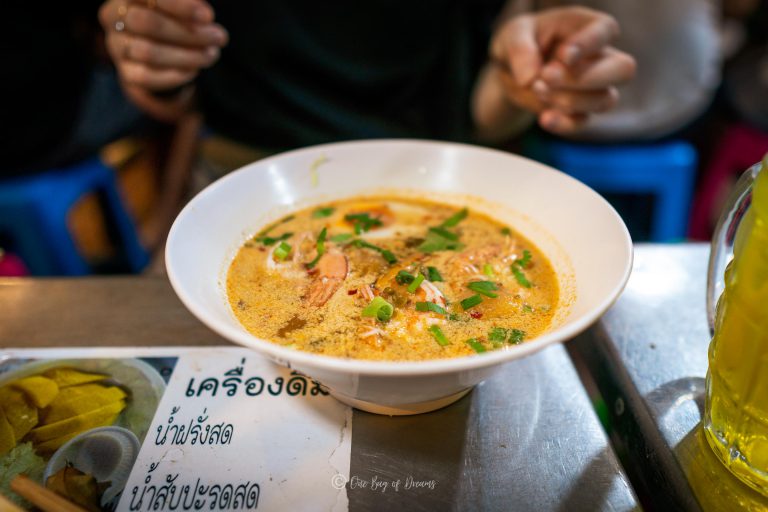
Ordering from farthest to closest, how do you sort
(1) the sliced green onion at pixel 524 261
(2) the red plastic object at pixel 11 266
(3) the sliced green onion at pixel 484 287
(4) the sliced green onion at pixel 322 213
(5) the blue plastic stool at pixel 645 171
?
(5) the blue plastic stool at pixel 645 171
(2) the red plastic object at pixel 11 266
(4) the sliced green onion at pixel 322 213
(1) the sliced green onion at pixel 524 261
(3) the sliced green onion at pixel 484 287

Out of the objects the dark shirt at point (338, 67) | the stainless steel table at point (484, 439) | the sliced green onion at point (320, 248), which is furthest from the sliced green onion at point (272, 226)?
the dark shirt at point (338, 67)

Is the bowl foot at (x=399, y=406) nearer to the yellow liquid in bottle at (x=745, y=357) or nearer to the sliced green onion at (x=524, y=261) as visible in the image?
the sliced green onion at (x=524, y=261)

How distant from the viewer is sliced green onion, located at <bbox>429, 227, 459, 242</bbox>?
1.41 m

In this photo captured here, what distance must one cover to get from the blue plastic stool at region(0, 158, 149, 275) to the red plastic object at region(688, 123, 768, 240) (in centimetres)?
402

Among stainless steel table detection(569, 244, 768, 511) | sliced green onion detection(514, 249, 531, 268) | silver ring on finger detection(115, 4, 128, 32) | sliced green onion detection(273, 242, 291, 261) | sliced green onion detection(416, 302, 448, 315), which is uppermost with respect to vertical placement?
silver ring on finger detection(115, 4, 128, 32)

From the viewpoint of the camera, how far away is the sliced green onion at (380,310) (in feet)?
3.56

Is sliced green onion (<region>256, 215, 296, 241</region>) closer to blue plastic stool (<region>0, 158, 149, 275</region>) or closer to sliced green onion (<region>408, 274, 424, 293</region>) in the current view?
sliced green onion (<region>408, 274, 424, 293</region>)

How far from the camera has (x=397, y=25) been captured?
236 cm

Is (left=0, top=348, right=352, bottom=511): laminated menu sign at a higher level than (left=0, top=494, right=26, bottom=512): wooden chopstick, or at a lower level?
lower

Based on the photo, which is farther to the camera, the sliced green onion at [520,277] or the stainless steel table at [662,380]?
the sliced green onion at [520,277]

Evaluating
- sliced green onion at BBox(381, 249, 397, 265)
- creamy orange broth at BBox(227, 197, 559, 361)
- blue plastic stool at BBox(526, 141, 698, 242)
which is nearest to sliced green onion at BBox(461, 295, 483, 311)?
creamy orange broth at BBox(227, 197, 559, 361)

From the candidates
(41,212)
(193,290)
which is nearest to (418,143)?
(193,290)

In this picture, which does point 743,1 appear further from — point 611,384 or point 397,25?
point 611,384

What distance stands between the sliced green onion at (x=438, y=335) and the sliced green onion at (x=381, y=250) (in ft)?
0.89
